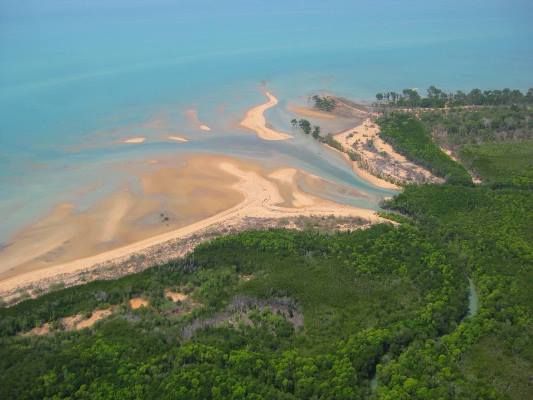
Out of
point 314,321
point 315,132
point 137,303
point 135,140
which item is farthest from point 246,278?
point 135,140

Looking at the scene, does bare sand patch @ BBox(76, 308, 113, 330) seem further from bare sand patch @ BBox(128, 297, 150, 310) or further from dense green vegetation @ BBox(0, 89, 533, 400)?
bare sand patch @ BBox(128, 297, 150, 310)

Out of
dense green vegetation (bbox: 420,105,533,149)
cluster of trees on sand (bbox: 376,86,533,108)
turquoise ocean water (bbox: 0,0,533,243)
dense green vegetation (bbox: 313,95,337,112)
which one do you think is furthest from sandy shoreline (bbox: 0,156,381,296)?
cluster of trees on sand (bbox: 376,86,533,108)

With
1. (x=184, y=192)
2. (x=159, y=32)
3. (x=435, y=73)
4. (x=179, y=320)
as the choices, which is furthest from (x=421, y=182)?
(x=159, y=32)

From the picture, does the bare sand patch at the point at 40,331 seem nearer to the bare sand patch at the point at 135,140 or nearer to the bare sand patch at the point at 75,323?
the bare sand patch at the point at 75,323

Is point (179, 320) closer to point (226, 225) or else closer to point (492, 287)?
point (226, 225)

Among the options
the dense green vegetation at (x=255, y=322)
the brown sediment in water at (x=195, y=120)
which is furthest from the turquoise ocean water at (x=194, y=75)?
the dense green vegetation at (x=255, y=322)
